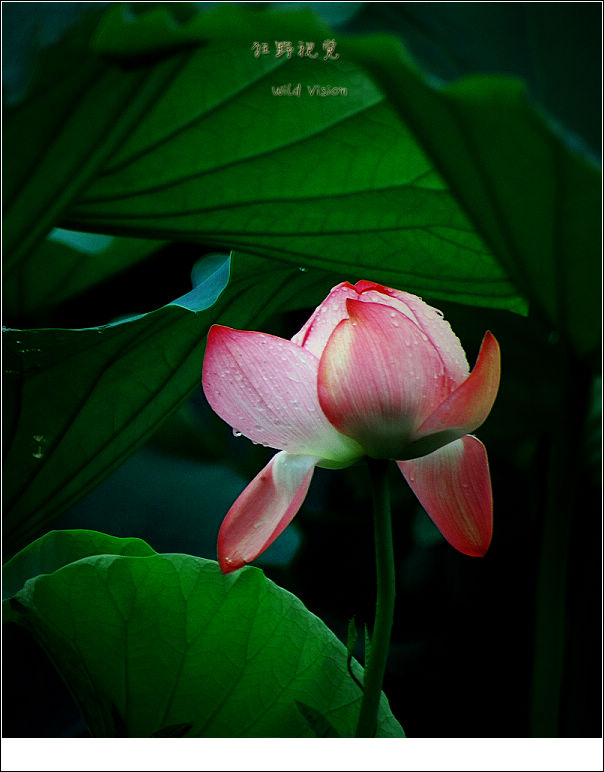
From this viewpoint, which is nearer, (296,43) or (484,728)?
(296,43)

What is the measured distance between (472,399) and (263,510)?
0.31ft

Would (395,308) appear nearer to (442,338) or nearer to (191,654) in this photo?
(442,338)

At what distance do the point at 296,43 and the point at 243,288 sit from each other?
12 centimetres

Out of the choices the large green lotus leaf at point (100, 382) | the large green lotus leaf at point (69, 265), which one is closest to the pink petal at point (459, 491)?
the large green lotus leaf at point (100, 382)

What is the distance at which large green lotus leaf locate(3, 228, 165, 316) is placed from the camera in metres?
0.59

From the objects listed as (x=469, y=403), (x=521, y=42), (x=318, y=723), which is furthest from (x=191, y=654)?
(x=521, y=42)

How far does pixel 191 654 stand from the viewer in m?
0.38

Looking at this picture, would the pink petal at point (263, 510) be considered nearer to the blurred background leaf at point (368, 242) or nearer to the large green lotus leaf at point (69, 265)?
the blurred background leaf at point (368, 242)

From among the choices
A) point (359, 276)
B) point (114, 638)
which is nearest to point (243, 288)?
point (359, 276)

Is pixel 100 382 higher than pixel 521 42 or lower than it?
lower

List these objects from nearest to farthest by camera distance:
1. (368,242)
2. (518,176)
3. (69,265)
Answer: (518,176)
(368,242)
(69,265)

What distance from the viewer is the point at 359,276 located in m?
0.40

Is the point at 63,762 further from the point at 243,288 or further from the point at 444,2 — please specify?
the point at 444,2

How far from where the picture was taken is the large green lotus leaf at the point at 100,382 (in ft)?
1.25
